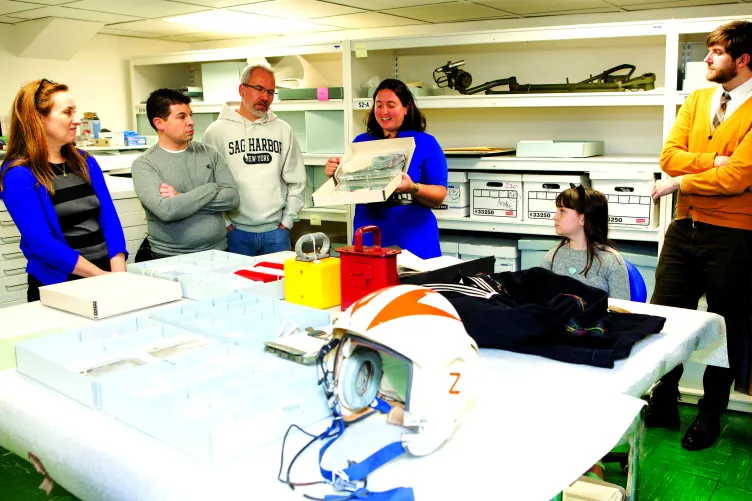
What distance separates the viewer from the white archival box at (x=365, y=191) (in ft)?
8.02

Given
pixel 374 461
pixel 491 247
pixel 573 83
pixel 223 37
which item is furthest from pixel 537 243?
pixel 223 37

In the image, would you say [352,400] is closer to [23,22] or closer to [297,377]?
[297,377]

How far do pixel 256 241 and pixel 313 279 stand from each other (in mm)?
1333

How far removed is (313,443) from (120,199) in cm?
272

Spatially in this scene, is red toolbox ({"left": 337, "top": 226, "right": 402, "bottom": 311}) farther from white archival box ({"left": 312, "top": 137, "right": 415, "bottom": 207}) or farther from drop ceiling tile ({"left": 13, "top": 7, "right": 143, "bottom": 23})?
drop ceiling tile ({"left": 13, "top": 7, "right": 143, "bottom": 23})

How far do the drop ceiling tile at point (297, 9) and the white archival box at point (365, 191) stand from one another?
1541 mm

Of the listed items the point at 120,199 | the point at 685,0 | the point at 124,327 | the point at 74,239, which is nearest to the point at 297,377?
the point at 124,327

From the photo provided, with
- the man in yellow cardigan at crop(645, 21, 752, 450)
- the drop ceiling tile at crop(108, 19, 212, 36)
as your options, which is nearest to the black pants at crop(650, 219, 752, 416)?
the man in yellow cardigan at crop(645, 21, 752, 450)

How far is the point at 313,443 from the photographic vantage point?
4.00 feet

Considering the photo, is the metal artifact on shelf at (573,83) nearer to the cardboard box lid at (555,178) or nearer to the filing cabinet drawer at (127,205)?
the cardboard box lid at (555,178)

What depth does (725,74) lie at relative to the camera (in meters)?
2.62

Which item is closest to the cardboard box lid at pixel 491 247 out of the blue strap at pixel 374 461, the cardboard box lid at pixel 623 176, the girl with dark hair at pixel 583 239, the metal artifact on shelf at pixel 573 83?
the cardboard box lid at pixel 623 176

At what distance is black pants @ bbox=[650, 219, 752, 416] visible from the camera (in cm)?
269

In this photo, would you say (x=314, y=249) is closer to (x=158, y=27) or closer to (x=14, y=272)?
(x=14, y=272)
